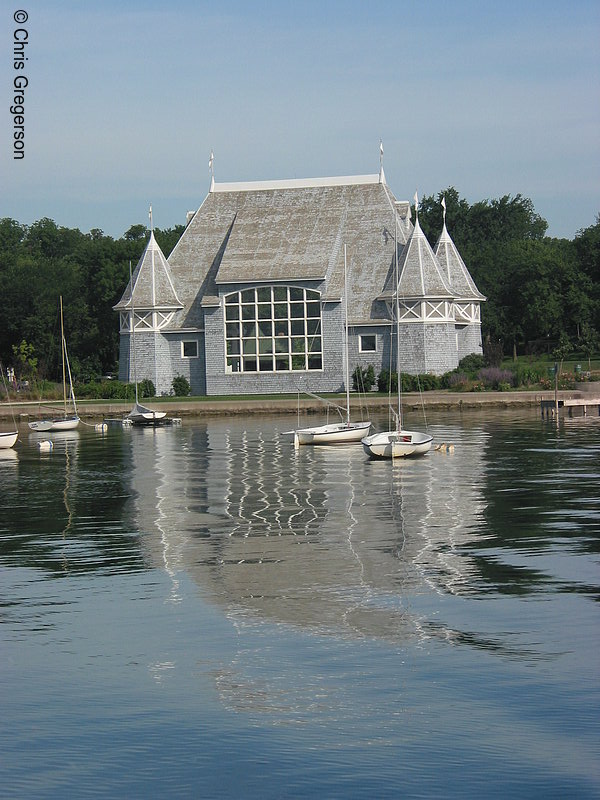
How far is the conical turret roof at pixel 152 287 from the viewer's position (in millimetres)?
75188

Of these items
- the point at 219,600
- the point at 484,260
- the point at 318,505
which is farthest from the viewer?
the point at 484,260

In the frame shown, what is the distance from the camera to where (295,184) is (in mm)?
80688

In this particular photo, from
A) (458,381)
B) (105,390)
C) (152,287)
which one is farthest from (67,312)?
(458,381)

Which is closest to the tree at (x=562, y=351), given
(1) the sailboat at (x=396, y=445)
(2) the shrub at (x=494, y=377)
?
(2) the shrub at (x=494, y=377)

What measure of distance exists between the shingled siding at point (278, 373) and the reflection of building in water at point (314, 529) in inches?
1064

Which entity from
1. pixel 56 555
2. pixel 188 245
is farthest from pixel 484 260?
pixel 56 555

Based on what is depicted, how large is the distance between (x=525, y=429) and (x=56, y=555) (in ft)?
105

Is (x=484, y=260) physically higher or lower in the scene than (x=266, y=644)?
higher

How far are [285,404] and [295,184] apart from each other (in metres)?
19.7

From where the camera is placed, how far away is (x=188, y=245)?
80.4 m

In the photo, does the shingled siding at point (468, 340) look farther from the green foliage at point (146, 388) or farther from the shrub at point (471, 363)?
the green foliage at point (146, 388)

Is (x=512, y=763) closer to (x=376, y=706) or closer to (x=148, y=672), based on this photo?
(x=376, y=706)

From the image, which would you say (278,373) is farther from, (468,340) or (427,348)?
(468,340)

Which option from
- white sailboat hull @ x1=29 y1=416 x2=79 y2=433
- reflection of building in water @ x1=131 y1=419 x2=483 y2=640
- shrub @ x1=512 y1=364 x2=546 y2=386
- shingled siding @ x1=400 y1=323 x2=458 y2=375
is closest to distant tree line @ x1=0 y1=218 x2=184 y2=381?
white sailboat hull @ x1=29 y1=416 x2=79 y2=433
